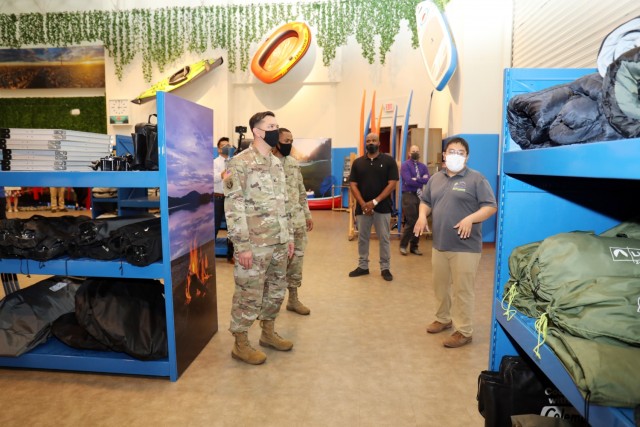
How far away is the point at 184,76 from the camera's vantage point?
12.5 metres

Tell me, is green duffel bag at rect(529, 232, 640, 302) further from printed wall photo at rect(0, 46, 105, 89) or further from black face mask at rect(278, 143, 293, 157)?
printed wall photo at rect(0, 46, 105, 89)

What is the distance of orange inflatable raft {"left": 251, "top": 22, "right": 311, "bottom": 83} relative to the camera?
11578mm

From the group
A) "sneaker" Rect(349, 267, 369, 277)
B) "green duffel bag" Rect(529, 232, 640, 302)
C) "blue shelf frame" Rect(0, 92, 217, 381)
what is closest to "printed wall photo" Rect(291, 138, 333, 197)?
"sneaker" Rect(349, 267, 369, 277)

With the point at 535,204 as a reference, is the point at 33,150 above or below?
above

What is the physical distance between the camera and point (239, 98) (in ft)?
44.2

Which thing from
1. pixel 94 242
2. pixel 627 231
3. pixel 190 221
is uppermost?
pixel 627 231

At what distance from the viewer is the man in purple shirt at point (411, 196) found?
278 inches

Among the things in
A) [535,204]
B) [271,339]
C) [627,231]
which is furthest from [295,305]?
[627,231]

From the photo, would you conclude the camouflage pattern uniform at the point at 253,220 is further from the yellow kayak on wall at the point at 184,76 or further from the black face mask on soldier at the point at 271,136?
the yellow kayak on wall at the point at 184,76

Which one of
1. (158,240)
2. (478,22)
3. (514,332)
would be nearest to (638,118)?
(514,332)

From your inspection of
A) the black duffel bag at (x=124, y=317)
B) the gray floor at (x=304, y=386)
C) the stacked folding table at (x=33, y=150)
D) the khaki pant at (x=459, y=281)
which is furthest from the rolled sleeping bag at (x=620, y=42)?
the stacked folding table at (x=33, y=150)

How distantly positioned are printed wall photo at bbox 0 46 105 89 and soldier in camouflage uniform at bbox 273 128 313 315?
11.9 m

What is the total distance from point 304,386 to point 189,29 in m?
12.2

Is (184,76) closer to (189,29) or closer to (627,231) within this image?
(189,29)
